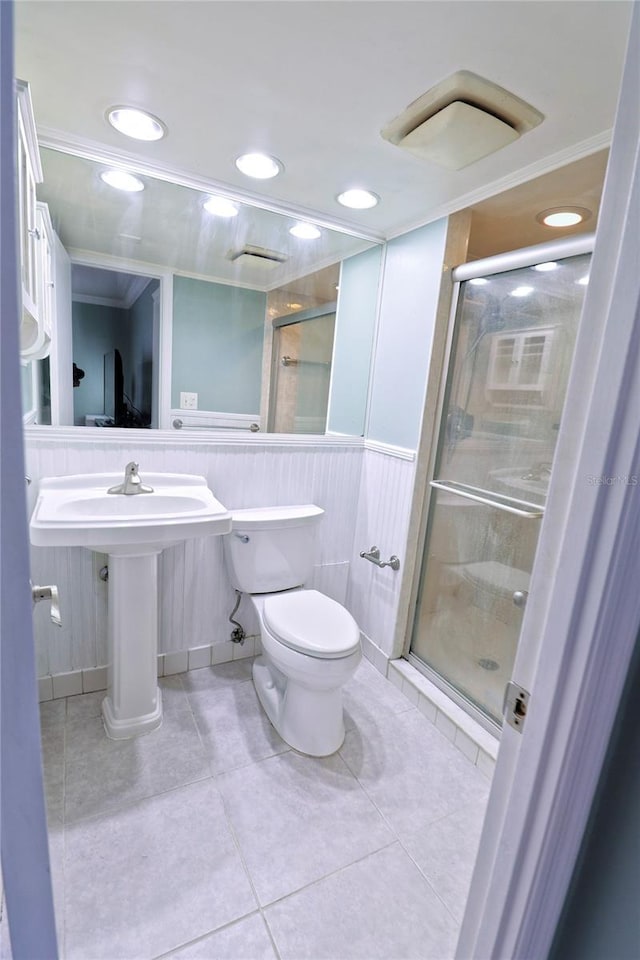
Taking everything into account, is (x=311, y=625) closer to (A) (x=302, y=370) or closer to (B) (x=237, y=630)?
(B) (x=237, y=630)

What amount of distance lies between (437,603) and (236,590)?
91cm

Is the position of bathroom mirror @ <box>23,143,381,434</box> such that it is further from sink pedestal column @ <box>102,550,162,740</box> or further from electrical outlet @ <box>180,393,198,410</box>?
sink pedestal column @ <box>102,550,162,740</box>

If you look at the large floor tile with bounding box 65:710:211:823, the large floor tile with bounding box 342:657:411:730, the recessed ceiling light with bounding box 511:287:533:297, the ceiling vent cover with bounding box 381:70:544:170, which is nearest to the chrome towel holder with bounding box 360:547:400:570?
the large floor tile with bounding box 342:657:411:730

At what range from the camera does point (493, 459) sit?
69.9 inches

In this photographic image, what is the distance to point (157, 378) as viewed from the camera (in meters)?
1.89

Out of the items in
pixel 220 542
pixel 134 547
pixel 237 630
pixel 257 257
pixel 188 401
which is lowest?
pixel 237 630

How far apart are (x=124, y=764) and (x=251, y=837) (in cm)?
53

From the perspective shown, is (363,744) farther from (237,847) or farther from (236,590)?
(236,590)

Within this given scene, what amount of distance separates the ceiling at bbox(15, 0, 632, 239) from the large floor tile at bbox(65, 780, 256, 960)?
6.76 feet

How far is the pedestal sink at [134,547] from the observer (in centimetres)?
144

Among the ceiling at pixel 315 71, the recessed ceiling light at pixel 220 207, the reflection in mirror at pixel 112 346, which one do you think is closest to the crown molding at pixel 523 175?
the ceiling at pixel 315 71

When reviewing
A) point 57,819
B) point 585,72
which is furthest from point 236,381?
point 57,819

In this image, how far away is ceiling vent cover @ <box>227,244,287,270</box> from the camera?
196cm

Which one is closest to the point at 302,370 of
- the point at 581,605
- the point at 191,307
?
the point at 191,307
